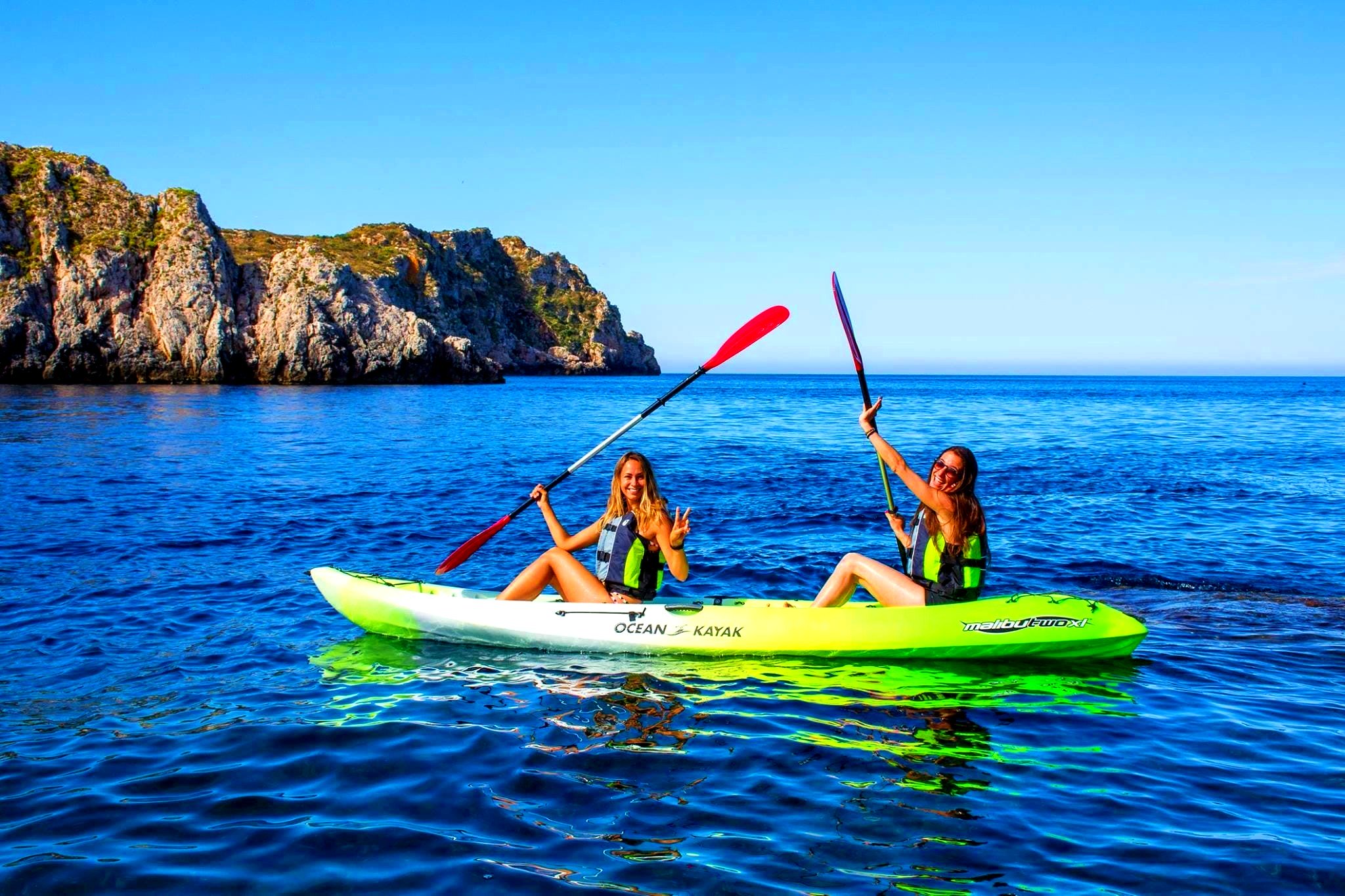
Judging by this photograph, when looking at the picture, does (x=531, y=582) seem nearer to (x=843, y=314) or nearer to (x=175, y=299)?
(x=843, y=314)

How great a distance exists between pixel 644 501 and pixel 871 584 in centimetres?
187

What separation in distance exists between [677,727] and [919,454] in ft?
63.8

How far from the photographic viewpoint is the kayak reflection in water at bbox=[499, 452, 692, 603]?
282 inches

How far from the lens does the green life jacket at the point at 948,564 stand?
23.1 ft

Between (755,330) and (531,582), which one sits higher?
(755,330)

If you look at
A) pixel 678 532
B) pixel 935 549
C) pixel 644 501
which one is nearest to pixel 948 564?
pixel 935 549

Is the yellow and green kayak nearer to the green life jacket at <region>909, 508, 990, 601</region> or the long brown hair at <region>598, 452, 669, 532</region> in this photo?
the green life jacket at <region>909, 508, 990, 601</region>

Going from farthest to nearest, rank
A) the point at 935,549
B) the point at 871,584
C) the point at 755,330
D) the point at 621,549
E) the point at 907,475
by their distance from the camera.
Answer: the point at 755,330, the point at 621,549, the point at 871,584, the point at 935,549, the point at 907,475

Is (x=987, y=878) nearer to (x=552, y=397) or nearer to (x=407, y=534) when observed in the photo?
(x=407, y=534)

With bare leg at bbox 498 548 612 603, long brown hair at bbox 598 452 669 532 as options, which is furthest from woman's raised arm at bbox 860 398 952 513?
bare leg at bbox 498 548 612 603

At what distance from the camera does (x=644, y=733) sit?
565cm

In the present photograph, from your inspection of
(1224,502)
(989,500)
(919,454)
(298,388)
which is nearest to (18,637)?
(989,500)

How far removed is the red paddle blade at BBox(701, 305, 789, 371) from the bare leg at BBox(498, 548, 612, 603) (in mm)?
2848

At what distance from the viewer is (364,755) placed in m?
5.27
